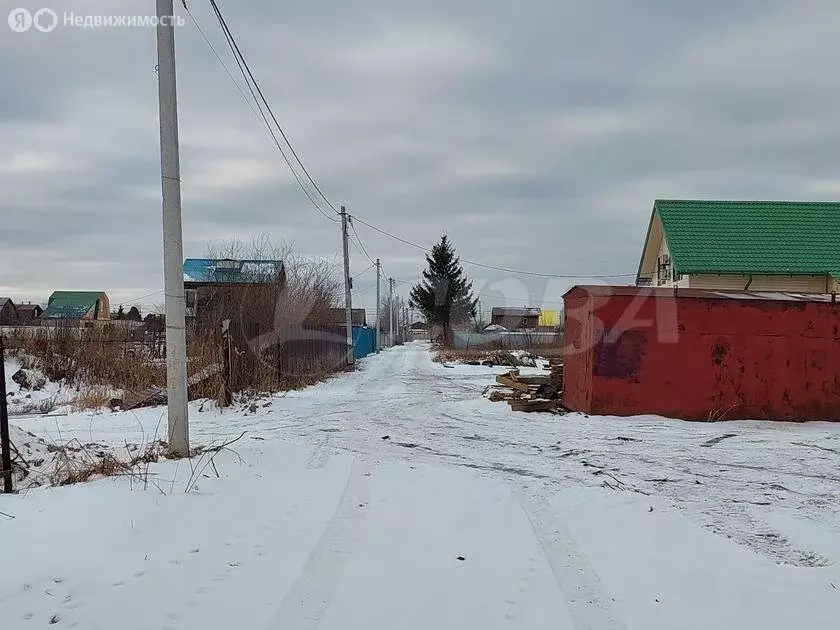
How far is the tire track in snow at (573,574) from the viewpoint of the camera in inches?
124

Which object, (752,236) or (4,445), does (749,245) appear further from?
(4,445)

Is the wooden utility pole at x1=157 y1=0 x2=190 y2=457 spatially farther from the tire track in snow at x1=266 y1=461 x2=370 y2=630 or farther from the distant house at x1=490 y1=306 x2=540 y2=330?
the distant house at x1=490 y1=306 x2=540 y2=330

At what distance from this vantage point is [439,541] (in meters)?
4.28

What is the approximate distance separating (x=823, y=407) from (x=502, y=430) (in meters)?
5.79

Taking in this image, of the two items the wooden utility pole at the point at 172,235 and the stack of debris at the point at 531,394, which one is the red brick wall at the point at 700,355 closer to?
the stack of debris at the point at 531,394

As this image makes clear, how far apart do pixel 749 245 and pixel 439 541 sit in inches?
Result: 750

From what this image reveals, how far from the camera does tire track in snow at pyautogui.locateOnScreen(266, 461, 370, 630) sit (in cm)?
311

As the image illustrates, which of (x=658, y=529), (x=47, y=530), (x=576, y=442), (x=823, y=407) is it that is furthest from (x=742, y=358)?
(x=47, y=530)

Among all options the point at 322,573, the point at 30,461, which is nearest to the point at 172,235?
the point at 30,461

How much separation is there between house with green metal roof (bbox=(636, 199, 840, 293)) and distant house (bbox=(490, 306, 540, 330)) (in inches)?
2089

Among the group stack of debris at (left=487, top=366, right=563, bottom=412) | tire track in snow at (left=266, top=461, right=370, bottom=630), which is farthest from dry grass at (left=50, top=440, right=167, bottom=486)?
stack of debris at (left=487, top=366, right=563, bottom=412)

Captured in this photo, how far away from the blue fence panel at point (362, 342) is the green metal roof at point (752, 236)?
572 inches

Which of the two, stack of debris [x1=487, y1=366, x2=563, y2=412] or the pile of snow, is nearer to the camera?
the pile of snow

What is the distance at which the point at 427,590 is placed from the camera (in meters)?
3.47
